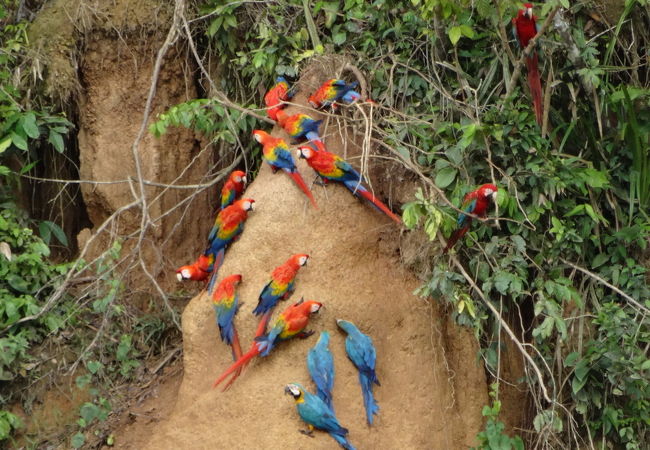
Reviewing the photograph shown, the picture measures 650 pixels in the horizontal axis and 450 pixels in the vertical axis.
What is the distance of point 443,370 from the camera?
5066mm

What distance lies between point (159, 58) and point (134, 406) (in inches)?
74.5

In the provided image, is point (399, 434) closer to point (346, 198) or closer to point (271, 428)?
point (271, 428)

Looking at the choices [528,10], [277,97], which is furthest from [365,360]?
[528,10]

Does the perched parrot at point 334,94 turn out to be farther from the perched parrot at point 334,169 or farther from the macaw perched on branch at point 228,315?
the macaw perched on branch at point 228,315

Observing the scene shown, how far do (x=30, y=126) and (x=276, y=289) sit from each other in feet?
6.16

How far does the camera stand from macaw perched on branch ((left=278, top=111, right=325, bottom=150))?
17.6ft

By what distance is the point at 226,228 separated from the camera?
207 inches

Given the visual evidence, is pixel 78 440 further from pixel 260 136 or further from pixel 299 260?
pixel 260 136

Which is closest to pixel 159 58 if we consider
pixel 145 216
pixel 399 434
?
pixel 145 216

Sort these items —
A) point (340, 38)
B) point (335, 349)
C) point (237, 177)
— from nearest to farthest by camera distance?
point (335, 349), point (237, 177), point (340, 38)

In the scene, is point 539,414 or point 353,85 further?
point 353,85

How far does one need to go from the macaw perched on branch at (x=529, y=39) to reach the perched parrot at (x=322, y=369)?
62.4 inches

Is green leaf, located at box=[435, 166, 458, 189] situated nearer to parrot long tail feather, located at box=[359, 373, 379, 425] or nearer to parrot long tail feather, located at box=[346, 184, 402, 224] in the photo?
parrot long tail feather, located at box=[346, 184, 402, 224]

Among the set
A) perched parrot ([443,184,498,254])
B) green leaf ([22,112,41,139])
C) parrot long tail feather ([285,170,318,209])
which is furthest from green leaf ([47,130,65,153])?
Result: perched parrot ([443,184,498,254])
